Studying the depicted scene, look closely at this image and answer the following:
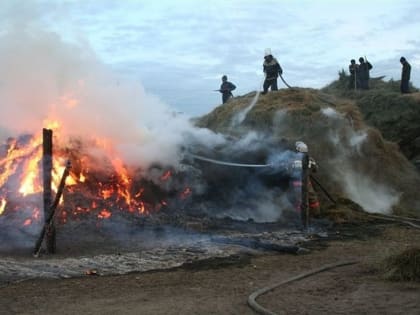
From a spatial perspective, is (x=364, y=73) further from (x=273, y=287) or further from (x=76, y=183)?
(x=273, y=287)

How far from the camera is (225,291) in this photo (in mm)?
7555

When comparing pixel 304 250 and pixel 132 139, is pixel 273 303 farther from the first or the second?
pixel 132 139

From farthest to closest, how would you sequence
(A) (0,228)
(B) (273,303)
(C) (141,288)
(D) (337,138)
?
(D) (337,138) < (A) (0,228) < (C) (141,288) < (B) (273,303)

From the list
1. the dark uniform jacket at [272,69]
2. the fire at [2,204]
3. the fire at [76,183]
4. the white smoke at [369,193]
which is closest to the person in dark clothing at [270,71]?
the dark uniform jacket at [272,69]

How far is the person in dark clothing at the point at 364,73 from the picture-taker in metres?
24.6

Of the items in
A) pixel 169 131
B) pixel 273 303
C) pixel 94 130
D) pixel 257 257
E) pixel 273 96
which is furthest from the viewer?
pixel 273 96

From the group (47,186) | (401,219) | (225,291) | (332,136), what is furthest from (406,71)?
(225,291)

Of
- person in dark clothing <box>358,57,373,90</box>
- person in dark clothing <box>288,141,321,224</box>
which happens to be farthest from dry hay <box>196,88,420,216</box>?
person in dark clothing <box>358,57,373,90</box>

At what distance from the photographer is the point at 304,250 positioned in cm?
1028

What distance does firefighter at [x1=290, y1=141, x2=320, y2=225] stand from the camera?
12430 mm

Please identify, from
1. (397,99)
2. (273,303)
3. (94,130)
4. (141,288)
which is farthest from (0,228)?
(397,99)

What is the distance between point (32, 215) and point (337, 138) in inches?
407

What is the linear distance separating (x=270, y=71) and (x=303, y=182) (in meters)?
9.20

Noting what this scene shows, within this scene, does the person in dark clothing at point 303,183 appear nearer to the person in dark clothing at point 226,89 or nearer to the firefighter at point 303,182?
the firefighter at point 303,182
